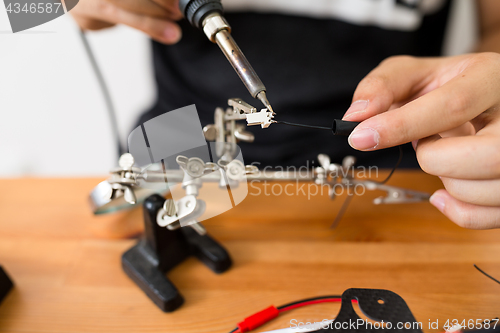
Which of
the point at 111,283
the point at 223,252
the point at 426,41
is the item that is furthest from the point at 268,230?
the point at 426,41

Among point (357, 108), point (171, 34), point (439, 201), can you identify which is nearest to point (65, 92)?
point (171, 34)

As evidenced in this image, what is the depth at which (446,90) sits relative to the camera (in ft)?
1.23

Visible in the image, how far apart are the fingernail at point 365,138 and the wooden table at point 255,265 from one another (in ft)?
0.67

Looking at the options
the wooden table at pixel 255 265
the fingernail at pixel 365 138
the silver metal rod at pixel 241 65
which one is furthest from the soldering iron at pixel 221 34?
the wooden table at pixel 255 265

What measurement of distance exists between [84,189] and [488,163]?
0.69 m

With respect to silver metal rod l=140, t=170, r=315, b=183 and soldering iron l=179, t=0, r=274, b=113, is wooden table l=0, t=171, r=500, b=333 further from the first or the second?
soldering iron l=179, t=0, r=274, b=113

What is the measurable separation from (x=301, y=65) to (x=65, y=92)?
2.10 feet

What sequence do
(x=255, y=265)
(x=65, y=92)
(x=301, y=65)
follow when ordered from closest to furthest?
1. (x=255, y=265)
2. (x=301, y=65)
3. (x=65, y=92)

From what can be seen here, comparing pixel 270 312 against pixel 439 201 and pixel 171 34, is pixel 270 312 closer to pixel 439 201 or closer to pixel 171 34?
pixel 439 201

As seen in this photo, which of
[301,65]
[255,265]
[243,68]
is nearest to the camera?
[243,68]

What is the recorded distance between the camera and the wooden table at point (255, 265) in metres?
0.44

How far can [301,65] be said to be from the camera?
2.33 ft

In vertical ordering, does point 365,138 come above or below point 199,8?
below

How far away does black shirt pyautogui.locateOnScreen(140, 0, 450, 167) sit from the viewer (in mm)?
687
